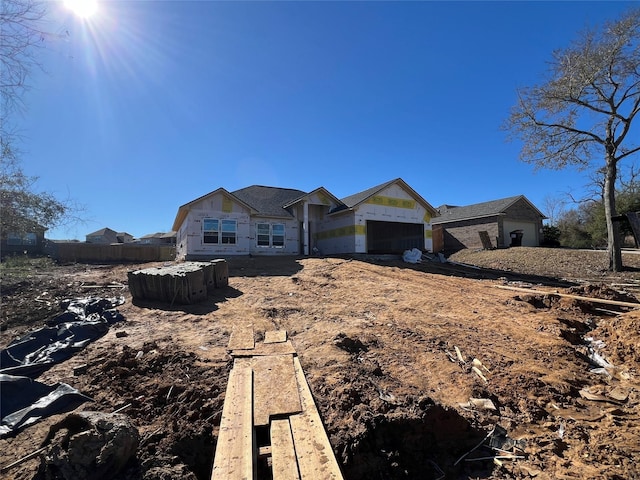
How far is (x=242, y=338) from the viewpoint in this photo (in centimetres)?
625

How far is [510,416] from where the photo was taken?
Result: 405 cm

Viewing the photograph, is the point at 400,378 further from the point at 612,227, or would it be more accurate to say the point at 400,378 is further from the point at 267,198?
the point at 267,198

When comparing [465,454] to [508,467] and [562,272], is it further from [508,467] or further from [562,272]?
[562,272]

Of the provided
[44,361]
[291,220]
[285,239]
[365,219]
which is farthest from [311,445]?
[291,220]

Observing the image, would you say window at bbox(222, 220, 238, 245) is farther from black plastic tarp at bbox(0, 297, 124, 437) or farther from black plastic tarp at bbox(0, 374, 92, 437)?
black plastic tarp at bbox(0, 374, 92, 437)

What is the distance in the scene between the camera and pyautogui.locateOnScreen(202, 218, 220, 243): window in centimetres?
1897

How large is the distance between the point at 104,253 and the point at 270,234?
15.6 metres

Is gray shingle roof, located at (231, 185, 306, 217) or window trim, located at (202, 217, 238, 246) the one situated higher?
gray shingle roof, located at (231, 185, 306, 217)

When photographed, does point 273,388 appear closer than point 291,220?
Yes

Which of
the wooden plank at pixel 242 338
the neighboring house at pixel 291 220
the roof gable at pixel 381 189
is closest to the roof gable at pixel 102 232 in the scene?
the neighboring house at pixel 291 220

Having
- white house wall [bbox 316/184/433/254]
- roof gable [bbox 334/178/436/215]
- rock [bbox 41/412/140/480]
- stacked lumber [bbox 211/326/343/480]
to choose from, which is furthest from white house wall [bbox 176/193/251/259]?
rock [bbox 41/412/140/480]

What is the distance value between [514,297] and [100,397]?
1045 centimetres

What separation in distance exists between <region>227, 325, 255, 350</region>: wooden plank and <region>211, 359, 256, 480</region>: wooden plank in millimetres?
1336

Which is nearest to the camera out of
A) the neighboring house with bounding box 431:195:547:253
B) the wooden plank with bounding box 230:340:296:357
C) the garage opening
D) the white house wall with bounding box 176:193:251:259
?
the wooden plank with bounding box 230:340:296:357
